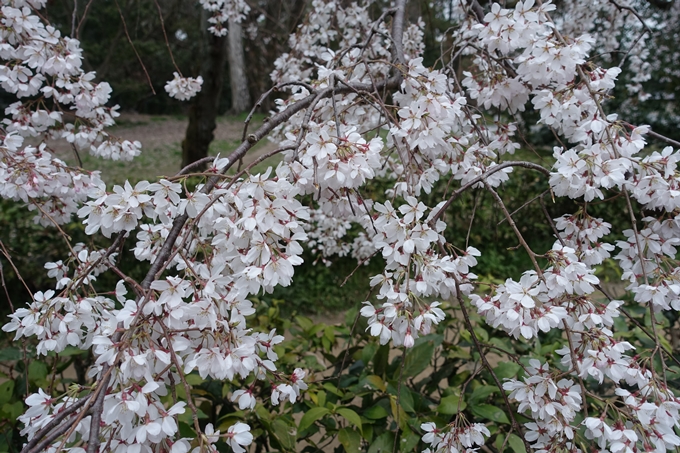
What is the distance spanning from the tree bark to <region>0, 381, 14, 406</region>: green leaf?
1229 cm

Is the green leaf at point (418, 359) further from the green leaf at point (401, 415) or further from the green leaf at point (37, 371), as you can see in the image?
the green leaf at point (37, 371)

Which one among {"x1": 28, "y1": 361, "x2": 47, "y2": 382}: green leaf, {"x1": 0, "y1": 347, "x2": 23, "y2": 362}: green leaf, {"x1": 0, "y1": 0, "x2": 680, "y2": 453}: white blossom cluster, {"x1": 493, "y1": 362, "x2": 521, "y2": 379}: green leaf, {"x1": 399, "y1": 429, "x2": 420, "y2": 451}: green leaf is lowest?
{"x1": 493, "y1": 362, "x2": 521, "y2": 379}: green leaf

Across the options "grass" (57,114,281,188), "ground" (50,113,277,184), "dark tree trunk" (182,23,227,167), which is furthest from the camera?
"ground" (50,113,277,184)

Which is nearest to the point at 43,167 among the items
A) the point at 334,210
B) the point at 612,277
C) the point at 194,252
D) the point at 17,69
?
the point at 17,69

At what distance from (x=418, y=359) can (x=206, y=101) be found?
392 centimetres

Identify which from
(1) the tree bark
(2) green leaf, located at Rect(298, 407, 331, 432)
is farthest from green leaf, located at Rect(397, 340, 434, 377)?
(1) the tree bark

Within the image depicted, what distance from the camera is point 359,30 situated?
2.96 m

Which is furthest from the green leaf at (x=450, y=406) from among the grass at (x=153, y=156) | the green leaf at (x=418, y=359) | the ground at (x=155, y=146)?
the ground at (x=155, y=146)

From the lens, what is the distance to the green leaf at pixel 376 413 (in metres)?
1.55

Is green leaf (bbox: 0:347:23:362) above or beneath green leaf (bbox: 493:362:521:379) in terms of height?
above

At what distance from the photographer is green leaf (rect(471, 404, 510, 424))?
57.4 inches

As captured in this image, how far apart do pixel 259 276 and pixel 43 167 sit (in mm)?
1260

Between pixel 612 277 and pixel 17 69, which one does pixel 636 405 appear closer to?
pixel 17 69

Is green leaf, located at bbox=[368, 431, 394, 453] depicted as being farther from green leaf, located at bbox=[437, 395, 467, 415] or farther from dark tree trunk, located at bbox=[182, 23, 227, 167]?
dark tree trunk, located at bbox=[182, 23, 227, 167]
